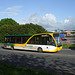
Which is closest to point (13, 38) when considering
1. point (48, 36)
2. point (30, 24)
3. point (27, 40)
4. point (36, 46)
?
point (27, 40)

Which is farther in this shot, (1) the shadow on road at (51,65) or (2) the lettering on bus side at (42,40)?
(2) the lettering on bus side at (42,40)

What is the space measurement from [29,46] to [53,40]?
3.70 metres

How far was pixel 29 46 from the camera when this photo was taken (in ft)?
56.2

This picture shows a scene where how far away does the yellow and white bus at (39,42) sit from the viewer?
49.6 ft

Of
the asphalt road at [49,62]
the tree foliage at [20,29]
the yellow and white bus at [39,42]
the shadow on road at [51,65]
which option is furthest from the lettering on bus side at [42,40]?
the tree foliage at [20,29]

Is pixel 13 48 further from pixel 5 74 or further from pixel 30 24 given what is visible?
pixel 30 24

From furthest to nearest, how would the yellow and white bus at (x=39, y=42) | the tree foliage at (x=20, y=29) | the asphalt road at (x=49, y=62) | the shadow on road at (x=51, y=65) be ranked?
the tree foliage at (x=20, y=29) < the yellow and white bus at (x=39, y=42) < the asphalt road at (x=49, y=62) < the shadow on road at (x=51, y=65)

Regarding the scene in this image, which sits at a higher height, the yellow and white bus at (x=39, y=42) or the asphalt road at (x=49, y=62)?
the yellow and white bus at (x=39, y=42)

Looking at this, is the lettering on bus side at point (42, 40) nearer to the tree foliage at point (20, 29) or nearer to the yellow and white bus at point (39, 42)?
the yellow and white bus at point (39, 42)

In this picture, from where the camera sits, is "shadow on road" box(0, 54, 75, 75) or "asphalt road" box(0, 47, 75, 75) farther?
"asphalt road" box(0, 47, 75, 75)

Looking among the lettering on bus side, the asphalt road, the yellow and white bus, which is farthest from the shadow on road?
the lettering on bus side

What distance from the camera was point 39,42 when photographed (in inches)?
635

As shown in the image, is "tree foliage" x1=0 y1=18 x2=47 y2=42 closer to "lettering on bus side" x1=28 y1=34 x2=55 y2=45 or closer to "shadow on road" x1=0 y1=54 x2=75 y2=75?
"lettering on bus side" x1=28 y1=34 x2=55 y2=45

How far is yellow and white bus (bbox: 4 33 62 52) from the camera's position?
1511 cm
